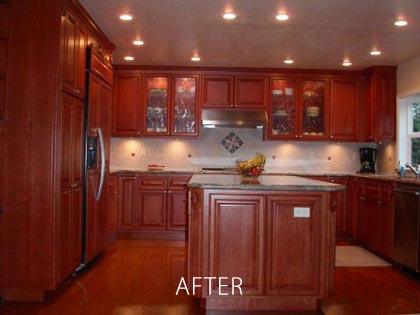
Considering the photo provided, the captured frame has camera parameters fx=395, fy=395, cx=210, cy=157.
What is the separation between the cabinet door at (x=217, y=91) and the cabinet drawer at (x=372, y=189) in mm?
2217

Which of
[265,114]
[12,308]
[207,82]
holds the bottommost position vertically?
[12,308]

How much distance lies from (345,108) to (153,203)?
10.5 ft

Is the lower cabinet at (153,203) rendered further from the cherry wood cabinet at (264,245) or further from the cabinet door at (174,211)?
the cherry wood cabinet at (264,245)

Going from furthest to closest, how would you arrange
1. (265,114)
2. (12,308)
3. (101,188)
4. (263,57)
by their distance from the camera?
(265,114) < (263,57) < (101,188) < (12,308)

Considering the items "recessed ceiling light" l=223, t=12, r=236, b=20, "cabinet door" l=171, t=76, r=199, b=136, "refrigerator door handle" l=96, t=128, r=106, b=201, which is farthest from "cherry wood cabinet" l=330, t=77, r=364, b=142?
"refrigerator door handle" l=96, t=128, r=106, b=201

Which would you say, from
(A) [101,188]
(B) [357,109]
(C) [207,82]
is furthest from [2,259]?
(B) [357,109]

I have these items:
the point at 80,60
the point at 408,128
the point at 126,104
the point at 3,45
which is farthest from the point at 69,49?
the point at 408,128

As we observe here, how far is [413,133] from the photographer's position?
5445 mm

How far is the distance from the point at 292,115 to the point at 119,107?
2.61 m

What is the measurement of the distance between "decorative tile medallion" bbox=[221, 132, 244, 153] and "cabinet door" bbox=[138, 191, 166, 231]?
129cm

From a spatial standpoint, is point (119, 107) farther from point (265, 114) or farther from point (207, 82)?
point (265, 114)

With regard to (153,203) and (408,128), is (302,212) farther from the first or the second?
(408,128)

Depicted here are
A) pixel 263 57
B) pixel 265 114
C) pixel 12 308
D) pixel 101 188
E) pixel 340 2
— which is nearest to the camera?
pixel 12 308

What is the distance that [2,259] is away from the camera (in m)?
3.12
